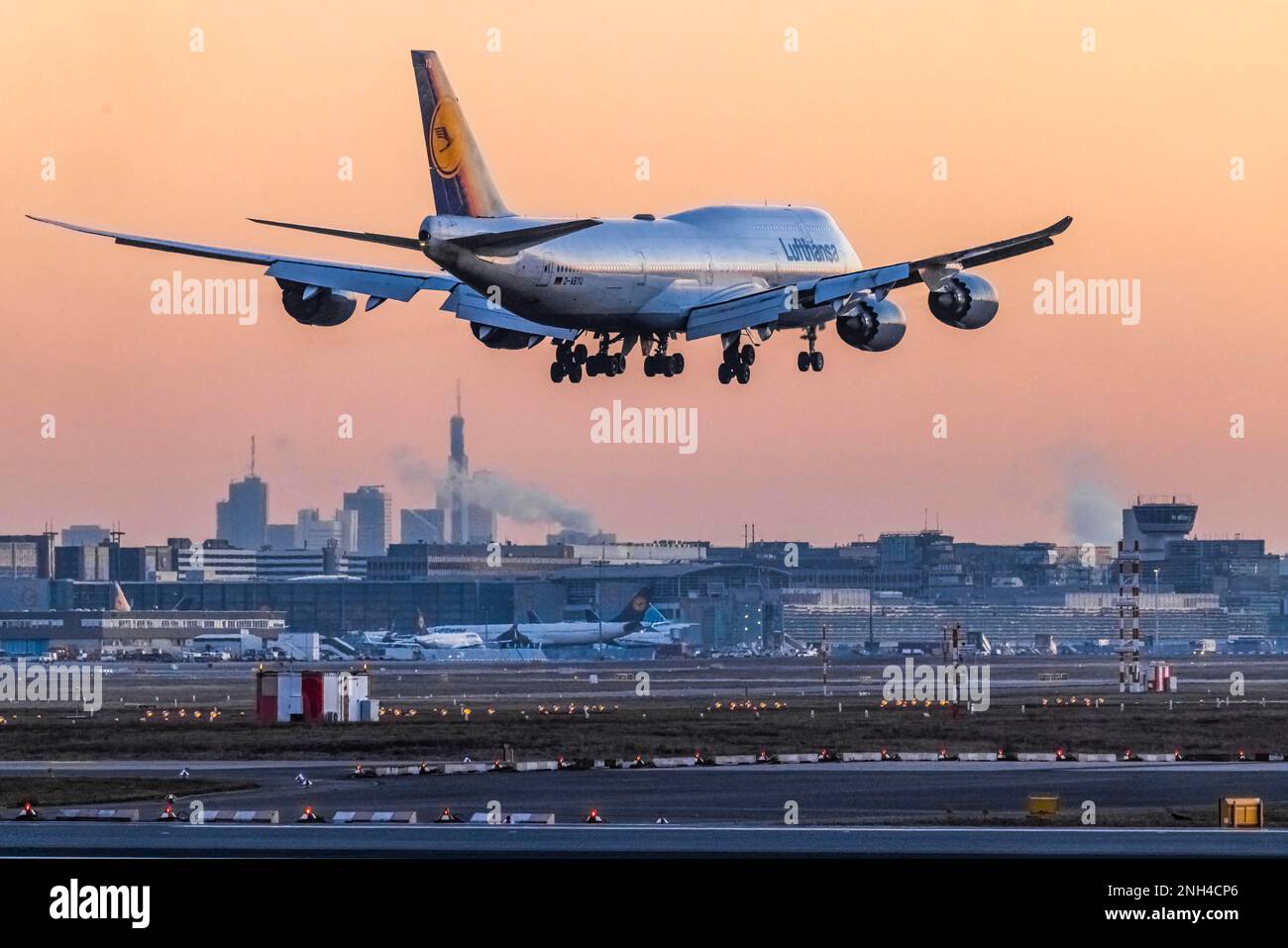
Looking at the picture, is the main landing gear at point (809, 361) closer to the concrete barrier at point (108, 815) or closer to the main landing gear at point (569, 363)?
the main landing gear at point (569, 363)

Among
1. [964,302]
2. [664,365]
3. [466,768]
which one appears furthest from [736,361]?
[466,768]

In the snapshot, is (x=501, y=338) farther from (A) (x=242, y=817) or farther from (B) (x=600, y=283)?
(A) (x=242, y=817)

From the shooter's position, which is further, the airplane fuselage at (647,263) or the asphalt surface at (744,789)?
the airplane fuselage at (647,263)

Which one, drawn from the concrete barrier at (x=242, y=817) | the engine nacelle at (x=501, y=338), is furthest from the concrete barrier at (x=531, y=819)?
the engine nacelle at (x=501, y=338)

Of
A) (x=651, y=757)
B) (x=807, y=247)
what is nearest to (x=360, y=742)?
(x=651, y=757)
